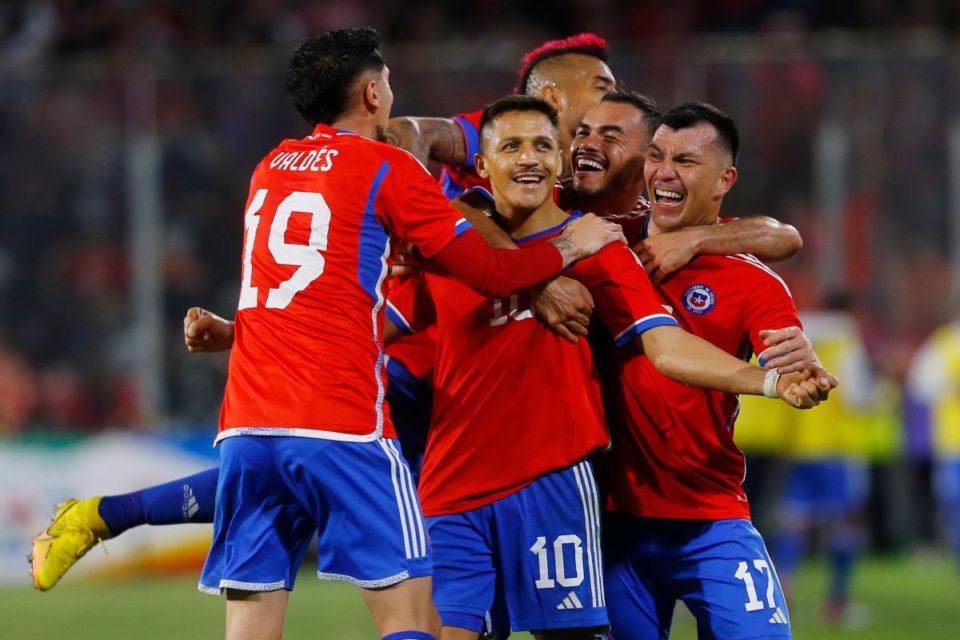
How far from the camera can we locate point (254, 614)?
483 centimetres

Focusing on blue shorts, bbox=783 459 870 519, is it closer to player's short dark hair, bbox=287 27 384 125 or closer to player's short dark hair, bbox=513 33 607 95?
player's short dark hair, bbox=513 33 607 95

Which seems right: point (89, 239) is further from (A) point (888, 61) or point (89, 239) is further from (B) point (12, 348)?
(A) point (888, 61)

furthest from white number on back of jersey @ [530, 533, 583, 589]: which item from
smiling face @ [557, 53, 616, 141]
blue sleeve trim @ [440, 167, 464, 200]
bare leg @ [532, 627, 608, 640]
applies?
smiling face @ [557, 53, 616, 141]

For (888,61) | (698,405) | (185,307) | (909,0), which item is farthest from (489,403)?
(909,0)

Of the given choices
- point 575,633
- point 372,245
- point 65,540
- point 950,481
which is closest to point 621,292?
point 372,245

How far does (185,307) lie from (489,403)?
6991 mm

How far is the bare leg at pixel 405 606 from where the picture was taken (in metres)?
4.64

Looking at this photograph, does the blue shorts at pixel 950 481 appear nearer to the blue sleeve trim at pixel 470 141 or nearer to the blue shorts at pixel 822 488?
the blue shorts at pixel 822 488

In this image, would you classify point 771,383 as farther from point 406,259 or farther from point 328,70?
point 328,70

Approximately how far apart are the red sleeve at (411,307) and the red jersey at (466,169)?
0.68m

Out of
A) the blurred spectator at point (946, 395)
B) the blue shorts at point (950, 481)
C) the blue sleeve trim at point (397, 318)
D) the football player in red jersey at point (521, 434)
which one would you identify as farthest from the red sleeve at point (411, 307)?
the blue shorts at point (950, 481)

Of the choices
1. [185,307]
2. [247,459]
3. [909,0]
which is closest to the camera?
[247,459]

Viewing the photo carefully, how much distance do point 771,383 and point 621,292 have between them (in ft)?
2.07

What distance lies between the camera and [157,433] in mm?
11773
